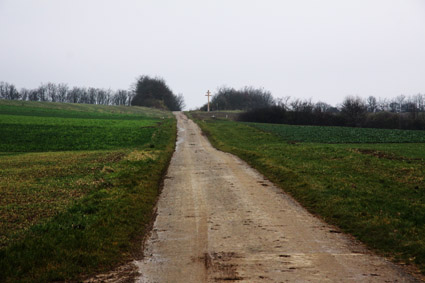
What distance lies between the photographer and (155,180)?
16672 mm

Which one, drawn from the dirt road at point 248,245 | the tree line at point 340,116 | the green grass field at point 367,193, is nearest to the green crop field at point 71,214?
the dirt road at point 248,245

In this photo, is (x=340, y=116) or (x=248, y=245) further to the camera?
(x=340, y=116)

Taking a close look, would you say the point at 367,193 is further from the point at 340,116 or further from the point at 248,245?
the point at 340,116

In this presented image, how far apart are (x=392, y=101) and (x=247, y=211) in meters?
167

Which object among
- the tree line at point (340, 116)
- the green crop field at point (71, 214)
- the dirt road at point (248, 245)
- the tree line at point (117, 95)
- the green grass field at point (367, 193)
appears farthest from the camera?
the tree line at point (117, 95)

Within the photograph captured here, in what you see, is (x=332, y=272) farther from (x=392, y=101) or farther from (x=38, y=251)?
(x=392, y=101)

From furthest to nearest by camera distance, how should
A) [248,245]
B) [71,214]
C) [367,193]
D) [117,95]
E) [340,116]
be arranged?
1. [117,95]
2. [340,116]
3. [367,193]
4. [71,214]
5. [248,245]

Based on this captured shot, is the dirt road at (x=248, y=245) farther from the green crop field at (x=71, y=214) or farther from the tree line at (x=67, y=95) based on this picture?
the tree line at (x=67, y=95)

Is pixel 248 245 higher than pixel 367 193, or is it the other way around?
pixel 367 193

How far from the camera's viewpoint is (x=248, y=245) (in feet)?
26.5

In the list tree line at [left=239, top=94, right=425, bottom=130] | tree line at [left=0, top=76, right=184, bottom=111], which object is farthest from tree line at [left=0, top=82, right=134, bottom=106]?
tree line at [left=239, top=94, right=425, bottom=130]

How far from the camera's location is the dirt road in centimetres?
646

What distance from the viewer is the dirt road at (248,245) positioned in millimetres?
6457

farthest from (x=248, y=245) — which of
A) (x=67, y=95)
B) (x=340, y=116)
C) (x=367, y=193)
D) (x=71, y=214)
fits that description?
(x=67, y=95)
